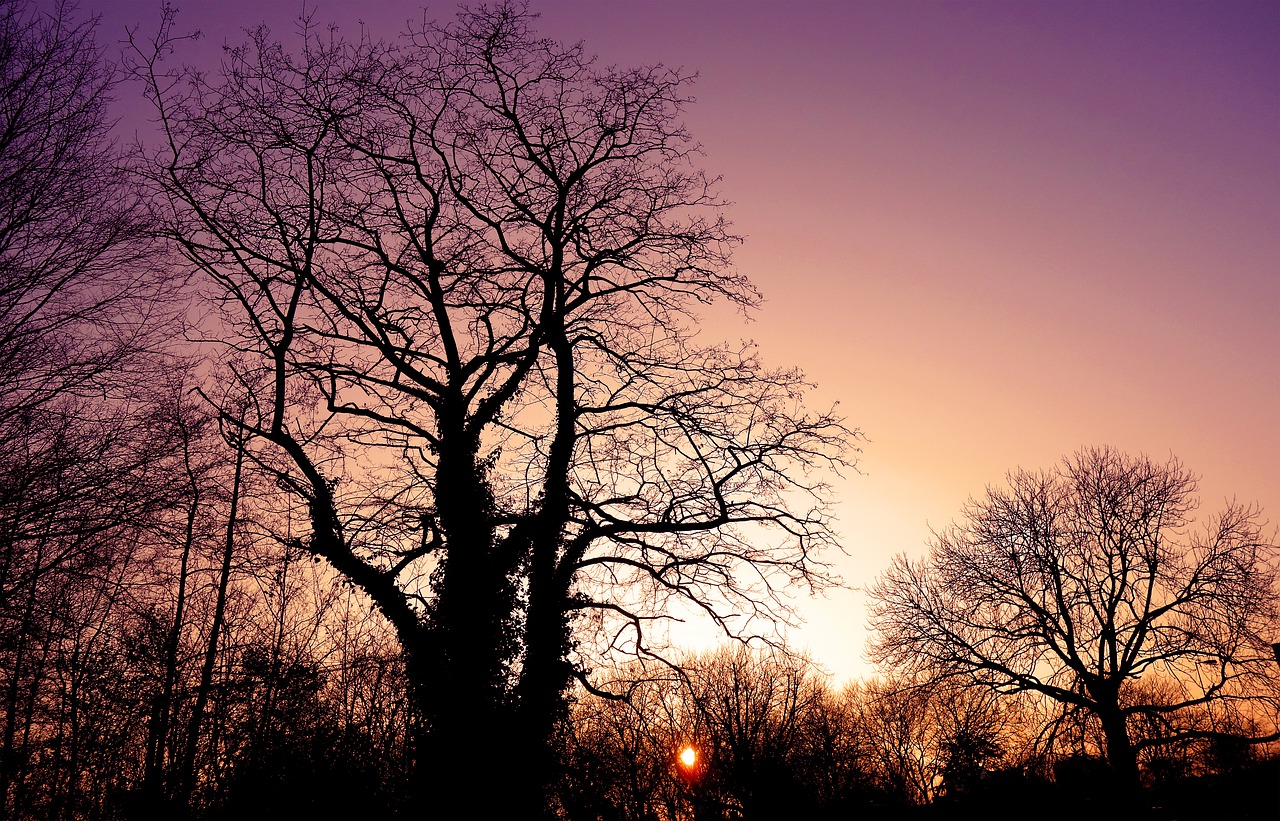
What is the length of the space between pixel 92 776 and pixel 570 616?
1568 cm

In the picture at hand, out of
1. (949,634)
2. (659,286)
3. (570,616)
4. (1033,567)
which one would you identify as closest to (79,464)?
(570,616)

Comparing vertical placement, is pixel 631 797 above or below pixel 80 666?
below

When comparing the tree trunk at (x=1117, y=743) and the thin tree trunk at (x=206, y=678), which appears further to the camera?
the tree trunk at (x=1117, y=743)

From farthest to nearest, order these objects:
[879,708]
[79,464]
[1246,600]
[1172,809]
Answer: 1. [879,708]
2. [1246,600]
3. [1172,809]
4. [79,464]

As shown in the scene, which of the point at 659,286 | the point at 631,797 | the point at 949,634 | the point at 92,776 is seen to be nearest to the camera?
the point at 659,286

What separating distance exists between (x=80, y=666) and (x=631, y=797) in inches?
749

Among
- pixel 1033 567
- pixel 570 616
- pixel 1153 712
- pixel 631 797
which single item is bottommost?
pixel 631 797

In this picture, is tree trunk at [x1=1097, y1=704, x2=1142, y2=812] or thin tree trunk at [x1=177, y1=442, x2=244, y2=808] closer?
thin tree trunk at [x1=177, y1=442, x2=244, y2=808]

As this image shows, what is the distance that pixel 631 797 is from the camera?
28.7 meters

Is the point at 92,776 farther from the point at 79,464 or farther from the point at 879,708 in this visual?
the point at 879,708

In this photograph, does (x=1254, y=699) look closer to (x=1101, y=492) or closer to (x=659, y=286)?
(x=1101, y=492)

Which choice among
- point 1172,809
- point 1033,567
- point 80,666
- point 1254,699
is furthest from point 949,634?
point 80,666

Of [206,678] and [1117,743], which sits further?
[1117,743]

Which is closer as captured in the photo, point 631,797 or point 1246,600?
point 1246,600
